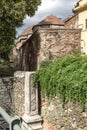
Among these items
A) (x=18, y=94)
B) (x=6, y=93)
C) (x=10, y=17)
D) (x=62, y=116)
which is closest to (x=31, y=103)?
(x=18, y=94)

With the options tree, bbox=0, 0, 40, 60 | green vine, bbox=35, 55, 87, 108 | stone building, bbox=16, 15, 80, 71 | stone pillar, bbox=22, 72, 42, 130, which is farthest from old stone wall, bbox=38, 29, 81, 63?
green vine, bbox=35, 55, 87, 108

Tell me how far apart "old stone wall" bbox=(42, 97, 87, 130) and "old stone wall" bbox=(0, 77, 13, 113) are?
262 centimetres

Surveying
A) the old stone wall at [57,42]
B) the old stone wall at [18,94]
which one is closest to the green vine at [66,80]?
the old stone wall at [18,94]

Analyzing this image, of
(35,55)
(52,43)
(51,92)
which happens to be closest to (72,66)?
(51,92)

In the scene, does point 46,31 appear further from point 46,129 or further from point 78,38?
point 46,129

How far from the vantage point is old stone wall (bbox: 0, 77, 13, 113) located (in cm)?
1215

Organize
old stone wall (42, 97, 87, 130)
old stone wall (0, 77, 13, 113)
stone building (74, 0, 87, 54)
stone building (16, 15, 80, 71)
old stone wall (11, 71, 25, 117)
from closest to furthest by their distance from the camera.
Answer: old stone wall (42, 97, 87, 130), old stone wall (11, 71, 25, 117), old stone wall (0, 77, 13, 113), stone building (16, 15, 80, 71), stone building (74, 0, 87, 54)

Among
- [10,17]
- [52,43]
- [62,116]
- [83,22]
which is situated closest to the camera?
[62,116]

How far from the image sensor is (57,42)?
60.2ft

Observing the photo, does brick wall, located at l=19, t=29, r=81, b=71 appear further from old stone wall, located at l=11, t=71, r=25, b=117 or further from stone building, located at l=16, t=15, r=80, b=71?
old stone wall, located at l=11, t=71, r=25, b=117

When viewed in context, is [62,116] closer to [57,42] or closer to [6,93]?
[6,93]

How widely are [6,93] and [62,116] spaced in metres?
4.34

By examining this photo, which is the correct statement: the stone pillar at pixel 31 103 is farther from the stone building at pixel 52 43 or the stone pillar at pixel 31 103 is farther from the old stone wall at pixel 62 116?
the stone building at pixel 52 43

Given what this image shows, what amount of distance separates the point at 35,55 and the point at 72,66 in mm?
10903
